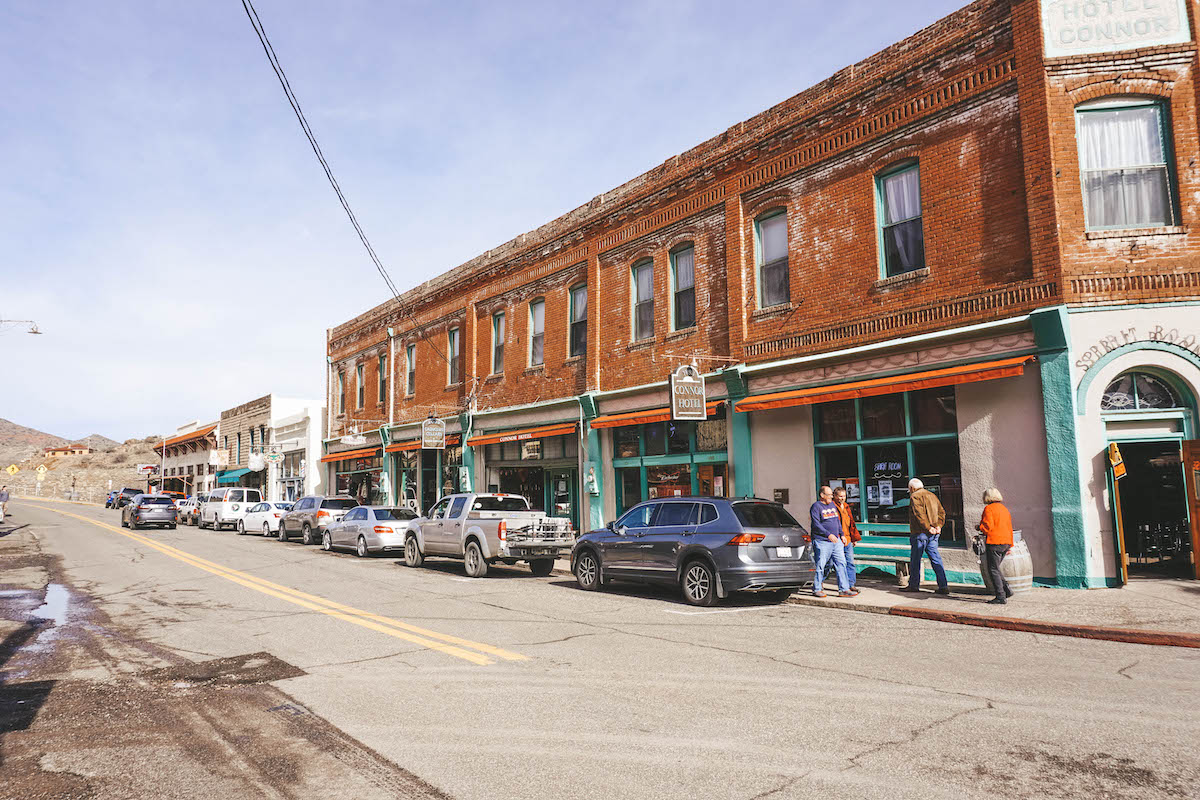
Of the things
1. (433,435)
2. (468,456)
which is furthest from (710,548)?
(433,435)

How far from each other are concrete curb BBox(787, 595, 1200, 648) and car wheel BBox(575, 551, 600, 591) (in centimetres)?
372

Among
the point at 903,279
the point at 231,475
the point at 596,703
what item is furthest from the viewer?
the point at 231,475

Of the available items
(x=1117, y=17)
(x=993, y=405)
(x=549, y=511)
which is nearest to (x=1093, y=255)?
(x=993, y=405)

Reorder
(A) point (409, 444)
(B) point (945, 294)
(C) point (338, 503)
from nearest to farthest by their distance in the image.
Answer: (B) point (945, 294) < (C) point (338, 503) < (A) point (409, 444)

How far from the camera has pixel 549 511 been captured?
23156mm

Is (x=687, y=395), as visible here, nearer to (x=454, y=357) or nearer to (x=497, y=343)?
(x=497, y=343)

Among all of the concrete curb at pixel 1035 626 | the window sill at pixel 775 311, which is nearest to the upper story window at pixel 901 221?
the window sill at pixel 775 311

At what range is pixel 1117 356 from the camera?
1185 cm

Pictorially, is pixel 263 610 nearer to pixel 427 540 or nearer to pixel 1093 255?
pixel 427 540

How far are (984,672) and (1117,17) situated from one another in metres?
11.1

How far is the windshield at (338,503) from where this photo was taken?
86.1 feet

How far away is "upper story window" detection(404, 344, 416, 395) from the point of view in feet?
101

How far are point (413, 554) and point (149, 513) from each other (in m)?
21.7

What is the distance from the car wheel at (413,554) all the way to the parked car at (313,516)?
636cm
